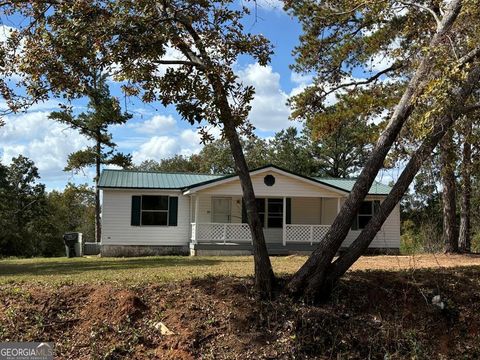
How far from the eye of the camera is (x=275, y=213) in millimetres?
22125

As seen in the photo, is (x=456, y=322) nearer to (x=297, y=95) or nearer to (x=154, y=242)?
(x=297, y=95)

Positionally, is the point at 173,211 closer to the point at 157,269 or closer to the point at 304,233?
the point at 304,233

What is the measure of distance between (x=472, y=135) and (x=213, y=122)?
6826 mm

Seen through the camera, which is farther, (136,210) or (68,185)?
(68,185)

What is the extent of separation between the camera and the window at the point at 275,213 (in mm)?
22109

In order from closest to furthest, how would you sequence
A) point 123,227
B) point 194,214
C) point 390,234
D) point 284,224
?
point 123,227
point 284,224
point 194,214
point 390,234

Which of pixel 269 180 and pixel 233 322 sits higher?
pixel 269 180

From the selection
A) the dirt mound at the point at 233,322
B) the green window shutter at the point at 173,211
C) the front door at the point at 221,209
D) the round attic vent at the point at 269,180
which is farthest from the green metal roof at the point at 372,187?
the dirt mound at the point at 233,322

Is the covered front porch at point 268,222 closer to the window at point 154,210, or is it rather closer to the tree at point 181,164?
the window at point 154,210

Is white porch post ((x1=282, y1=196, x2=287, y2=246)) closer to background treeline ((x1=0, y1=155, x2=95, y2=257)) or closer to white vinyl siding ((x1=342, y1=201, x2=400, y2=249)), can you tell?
white vinyl siding ((x1=342, y1=201, x2=400, y2=249))

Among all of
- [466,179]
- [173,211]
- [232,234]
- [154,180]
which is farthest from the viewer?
[154,180]

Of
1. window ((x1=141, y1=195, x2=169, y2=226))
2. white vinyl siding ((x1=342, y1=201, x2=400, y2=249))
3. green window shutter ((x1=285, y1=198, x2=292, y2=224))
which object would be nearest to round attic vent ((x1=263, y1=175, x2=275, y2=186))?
green window shutter ((x1=285, y1=198, x2=292, y2=224))

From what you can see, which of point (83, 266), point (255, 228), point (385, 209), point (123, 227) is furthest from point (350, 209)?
point (123, 227)

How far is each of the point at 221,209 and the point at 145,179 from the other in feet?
11.2
